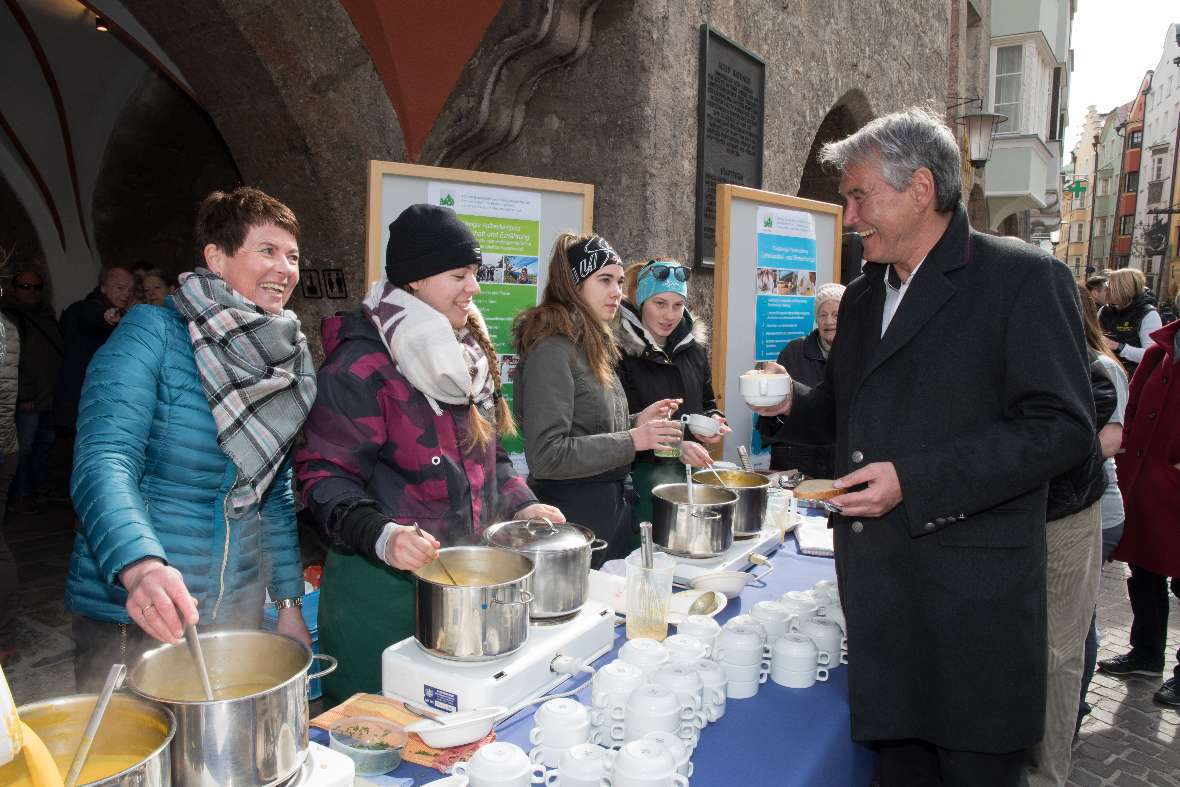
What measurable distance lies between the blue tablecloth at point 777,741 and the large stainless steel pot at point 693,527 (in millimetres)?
447

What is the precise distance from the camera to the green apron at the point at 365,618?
1955mm

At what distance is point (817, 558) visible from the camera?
2.63m

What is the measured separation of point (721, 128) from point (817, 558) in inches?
122

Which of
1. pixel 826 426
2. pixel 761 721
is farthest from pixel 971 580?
pixel 826 426

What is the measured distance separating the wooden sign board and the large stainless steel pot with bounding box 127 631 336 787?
307cm

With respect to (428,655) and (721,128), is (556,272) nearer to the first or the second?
(428,655)

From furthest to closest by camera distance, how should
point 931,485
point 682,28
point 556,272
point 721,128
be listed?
1. point 721,128
2. point 682,28
3. point 556,272
4. point 931,485

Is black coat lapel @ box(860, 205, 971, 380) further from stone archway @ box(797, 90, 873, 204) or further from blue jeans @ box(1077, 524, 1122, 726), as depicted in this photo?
stone archway @ box(797, 90, 873, 204)

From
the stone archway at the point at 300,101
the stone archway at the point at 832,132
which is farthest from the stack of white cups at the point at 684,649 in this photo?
the stone archway at the point at 832,132

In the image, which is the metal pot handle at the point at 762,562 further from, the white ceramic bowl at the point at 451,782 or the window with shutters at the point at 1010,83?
the window with shutters at the point at 1010,83

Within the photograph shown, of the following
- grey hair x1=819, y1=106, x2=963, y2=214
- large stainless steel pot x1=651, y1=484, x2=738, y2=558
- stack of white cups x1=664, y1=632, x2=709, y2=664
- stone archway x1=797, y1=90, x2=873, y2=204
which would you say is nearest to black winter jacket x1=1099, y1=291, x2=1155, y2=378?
stone archway x1=797, y1=90, x2=873, y2=204

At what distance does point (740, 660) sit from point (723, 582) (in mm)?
489

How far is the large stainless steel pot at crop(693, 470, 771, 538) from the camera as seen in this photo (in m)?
2.54

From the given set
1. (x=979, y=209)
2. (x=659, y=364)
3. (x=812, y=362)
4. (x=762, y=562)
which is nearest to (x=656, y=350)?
(x=659, y=364)
